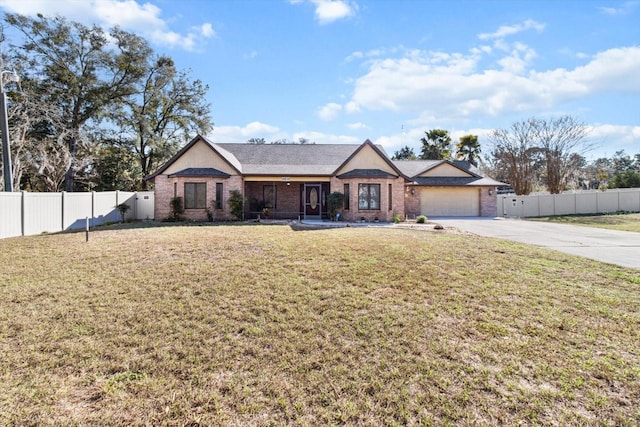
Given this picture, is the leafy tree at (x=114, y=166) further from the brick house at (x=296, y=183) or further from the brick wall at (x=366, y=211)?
the brick wall at (x=366, y=211)

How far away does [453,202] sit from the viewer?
25.6m

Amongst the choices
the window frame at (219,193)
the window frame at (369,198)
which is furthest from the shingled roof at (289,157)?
the window frame at (369,198)

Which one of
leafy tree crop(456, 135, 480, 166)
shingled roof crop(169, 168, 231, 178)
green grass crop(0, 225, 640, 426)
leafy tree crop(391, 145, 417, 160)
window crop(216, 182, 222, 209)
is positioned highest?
leafy tree crop(391, 145, 417, 160)

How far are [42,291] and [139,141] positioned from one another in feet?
88.2

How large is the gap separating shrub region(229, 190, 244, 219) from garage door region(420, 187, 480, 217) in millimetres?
14556

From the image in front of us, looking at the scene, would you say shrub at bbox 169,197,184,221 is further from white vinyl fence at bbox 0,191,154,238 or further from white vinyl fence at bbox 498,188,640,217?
white vinyl fence at bbox 498,188,640,217

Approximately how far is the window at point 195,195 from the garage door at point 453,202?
16.6m

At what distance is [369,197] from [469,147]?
2369 centimetres

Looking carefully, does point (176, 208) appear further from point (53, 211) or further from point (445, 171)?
point (445, 171)

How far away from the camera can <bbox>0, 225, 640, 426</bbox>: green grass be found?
3.20 metres

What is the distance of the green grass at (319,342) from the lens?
10.5 ft

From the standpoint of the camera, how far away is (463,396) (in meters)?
3.34

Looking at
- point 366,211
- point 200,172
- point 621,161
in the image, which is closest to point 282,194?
point 200,172

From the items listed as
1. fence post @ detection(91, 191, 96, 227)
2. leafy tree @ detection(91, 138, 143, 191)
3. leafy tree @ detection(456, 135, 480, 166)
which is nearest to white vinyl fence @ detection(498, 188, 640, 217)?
leafy tree @ detection(456, 135, 480, 166)
